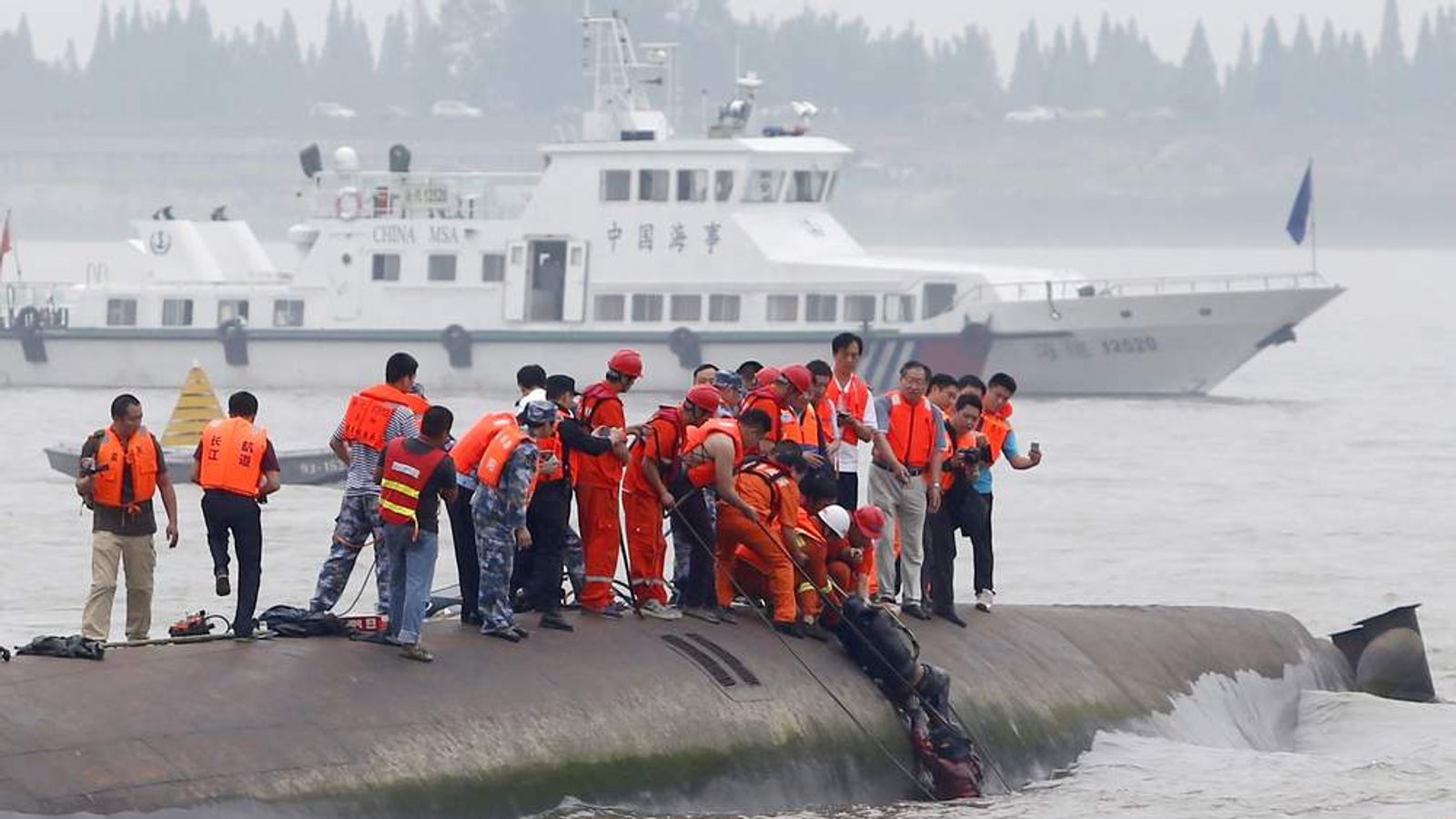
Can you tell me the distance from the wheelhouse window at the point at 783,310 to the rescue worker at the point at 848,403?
3964 centimetres

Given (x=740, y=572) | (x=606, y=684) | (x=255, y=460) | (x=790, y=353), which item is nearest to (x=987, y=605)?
(x=740, y=572)

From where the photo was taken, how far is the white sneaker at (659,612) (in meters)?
20.7

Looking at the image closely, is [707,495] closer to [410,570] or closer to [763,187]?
[410,570]

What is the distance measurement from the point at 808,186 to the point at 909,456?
42100 mm

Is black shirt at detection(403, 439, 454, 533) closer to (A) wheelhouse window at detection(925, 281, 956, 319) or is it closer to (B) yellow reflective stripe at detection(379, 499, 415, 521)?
(B) yellow reflective stripe at detection(379, 499, 415, 521)

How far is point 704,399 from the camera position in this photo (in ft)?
64.7

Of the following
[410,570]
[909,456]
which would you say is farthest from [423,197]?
[410,570]

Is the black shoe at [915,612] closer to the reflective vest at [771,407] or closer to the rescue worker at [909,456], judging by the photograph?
the rescue worker at [909,456]

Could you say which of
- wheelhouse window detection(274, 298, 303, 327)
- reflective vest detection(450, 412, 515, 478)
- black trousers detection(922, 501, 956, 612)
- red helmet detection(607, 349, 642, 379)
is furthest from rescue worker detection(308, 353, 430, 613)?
wheelhouse window detection(274, 298, 303, 327)

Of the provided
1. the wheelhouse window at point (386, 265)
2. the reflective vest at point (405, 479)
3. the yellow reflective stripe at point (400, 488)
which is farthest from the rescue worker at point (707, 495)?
the wheelhouse window at point (386, 265)

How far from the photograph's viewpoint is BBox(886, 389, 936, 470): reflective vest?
22.0 m

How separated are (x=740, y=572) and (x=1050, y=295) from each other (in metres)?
42.7

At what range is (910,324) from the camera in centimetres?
6231

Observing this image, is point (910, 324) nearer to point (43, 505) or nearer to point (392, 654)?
point (43, 505)
